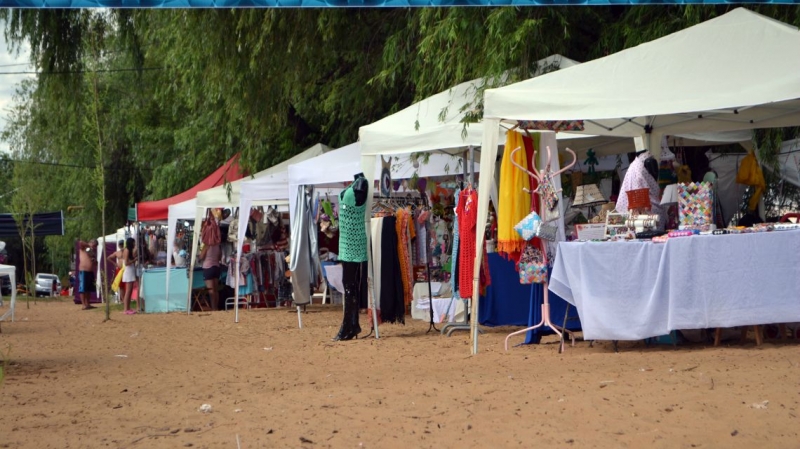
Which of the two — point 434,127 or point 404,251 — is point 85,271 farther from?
point 434,127

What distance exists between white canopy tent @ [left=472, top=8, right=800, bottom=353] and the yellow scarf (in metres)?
0.46

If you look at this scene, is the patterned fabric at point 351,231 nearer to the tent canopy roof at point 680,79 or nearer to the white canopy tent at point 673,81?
the white canopy tent at point 673,81

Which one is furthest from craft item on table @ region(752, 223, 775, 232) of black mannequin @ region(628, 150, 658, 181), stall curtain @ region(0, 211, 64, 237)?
stall curtain @ region(0, 211, 64, 237)

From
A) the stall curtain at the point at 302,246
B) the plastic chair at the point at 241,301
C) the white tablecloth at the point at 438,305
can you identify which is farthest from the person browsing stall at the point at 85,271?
the white tablecloth at the point at 438,305

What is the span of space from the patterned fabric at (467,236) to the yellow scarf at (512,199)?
3.43 ft

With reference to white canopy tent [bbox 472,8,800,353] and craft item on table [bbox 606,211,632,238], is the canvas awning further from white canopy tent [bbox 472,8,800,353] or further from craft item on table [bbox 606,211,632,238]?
craft item on table [bbox 606,211,632,238]

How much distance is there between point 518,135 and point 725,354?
2814 millimetres

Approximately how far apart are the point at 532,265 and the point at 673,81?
6.94 ft

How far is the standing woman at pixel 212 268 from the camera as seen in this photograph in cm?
1969

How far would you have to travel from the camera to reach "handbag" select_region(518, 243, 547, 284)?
30.4 ft

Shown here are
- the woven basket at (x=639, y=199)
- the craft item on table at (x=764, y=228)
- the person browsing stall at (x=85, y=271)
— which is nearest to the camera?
the craft item on table at (x=764, y=228)

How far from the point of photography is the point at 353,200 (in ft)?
36.8

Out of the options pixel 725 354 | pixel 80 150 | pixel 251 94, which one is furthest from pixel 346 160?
pixel 80 150

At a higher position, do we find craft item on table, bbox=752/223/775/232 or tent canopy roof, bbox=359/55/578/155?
tent canopy roof, bbox=359/55/578/155
